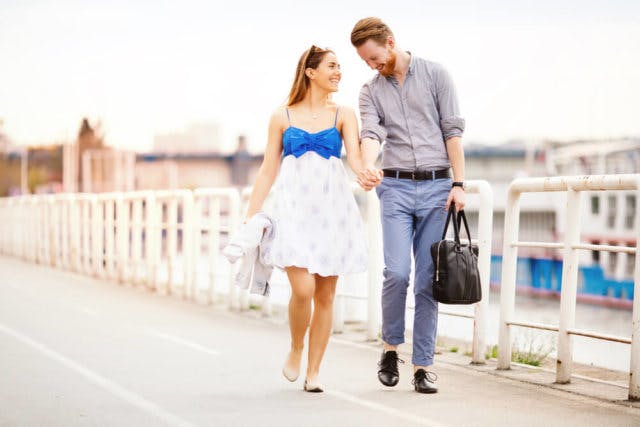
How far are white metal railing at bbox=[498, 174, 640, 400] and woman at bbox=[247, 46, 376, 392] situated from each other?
58.1 inches

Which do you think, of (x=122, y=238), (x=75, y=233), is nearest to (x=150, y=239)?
(x=122, y=238)

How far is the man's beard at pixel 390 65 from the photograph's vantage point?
20.9 ft

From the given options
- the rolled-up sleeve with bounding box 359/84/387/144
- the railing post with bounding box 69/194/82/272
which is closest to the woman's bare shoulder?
the rolled-up sleeve with bounding box 359/84/387/144

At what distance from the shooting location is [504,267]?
25.5ft

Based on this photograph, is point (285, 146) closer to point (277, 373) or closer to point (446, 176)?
point (446, 176)

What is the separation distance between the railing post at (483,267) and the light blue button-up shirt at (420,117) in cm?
157

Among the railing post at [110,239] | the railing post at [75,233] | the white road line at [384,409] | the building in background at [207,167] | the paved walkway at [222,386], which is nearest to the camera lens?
the white road line at [384,409]

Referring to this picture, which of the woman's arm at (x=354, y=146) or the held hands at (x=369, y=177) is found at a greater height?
the woman's arm at (x=354, y=146)

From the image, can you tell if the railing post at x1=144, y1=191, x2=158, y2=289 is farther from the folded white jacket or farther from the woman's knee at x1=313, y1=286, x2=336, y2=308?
the woman's knee at x1=313, y1=286, x2=336, y2=308

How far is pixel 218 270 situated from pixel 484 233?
19.9 ft

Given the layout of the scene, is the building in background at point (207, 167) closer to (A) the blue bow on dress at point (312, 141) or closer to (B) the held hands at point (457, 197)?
(A) the blue bow on dress at point (312, 141)

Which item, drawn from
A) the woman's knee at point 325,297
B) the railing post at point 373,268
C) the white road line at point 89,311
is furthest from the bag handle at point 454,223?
the white road line at point 89,311

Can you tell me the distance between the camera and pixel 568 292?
7.03 meters

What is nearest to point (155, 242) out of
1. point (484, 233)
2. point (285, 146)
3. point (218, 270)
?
point (218, 270)
